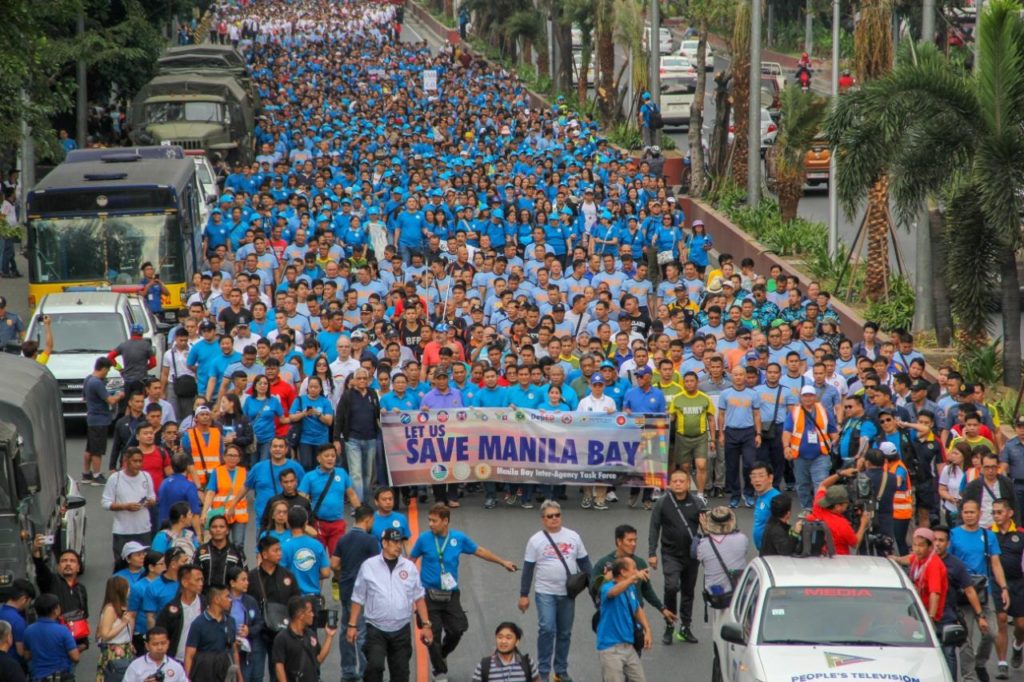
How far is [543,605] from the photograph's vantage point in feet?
42.5

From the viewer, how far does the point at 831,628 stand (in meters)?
11.2

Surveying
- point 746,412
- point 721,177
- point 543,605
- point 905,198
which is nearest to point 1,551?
point 543,605

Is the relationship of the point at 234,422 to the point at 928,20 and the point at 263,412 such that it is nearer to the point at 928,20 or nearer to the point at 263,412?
the point at 263,412

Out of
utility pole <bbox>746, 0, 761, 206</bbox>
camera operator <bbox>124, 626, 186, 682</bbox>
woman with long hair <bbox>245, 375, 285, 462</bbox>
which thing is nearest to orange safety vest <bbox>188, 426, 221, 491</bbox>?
woman with long hair <bbox>245, 375, 285, 462</bbox>

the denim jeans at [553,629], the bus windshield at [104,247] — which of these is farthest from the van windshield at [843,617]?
the bus windshield at [104,247]

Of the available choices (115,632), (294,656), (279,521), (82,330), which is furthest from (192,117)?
(294,656)

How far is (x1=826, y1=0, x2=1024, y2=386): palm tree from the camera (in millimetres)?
20656

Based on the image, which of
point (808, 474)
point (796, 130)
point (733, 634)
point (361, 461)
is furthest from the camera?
point (796, 130)

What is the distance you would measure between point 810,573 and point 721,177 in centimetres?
2668

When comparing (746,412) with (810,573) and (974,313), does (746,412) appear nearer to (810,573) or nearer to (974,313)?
(974,313)

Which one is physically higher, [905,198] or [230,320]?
[905,198]

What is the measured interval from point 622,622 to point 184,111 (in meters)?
31.1

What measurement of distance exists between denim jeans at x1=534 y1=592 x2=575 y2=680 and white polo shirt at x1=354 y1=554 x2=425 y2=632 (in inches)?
39.1

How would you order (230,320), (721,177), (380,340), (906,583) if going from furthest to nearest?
1. (721,177)
2. (230,320)
3. (380,340)
4. (906,583)
